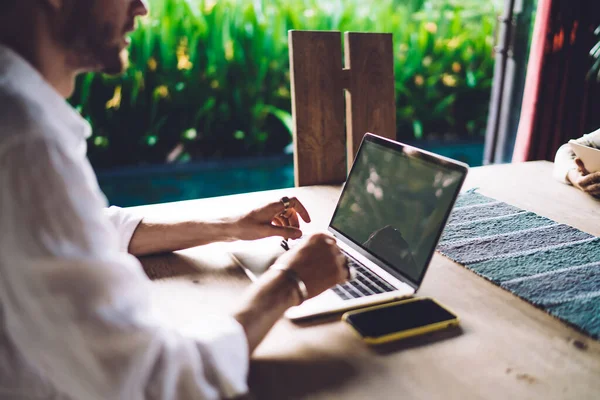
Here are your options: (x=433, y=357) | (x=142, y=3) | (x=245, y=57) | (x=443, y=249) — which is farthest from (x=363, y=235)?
(x=245, y=57)

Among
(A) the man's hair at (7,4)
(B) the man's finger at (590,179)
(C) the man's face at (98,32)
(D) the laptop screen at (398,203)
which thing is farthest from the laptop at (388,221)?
(B) the man's finger at (590,179)

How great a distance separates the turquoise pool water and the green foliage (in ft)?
0.27

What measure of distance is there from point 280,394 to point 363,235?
440 millimetres

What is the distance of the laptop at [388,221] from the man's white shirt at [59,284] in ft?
1.00

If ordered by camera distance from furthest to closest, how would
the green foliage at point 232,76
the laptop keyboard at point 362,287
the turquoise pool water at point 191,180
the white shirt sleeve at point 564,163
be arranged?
the turquoise pool water at point 191,180, the green foliage at point 232,76, the white shirt sleeve at point 564,163, the laptop keyboard at point 362,287

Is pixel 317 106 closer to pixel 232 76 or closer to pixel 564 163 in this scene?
pixel 564 163

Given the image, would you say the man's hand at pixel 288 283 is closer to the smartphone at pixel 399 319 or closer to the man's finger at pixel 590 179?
the smartphone at pixel 399 319

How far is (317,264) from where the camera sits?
83 centimetres

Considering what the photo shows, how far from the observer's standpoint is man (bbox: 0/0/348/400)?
52cm

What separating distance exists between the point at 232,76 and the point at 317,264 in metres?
3.09

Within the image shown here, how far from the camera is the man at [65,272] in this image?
517 mm

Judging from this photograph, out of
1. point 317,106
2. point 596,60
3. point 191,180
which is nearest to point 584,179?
point 317,106

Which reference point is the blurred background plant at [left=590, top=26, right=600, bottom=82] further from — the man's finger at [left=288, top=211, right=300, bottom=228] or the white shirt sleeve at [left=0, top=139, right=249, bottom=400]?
the white shirt sleeve at [left=0, top=139, right=249, bottom=400]

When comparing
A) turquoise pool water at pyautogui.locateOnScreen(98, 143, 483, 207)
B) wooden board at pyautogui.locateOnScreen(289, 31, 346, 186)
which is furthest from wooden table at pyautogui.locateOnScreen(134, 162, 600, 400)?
turquoise pool water at pyautogui.locateOnScreen(98, 143, 483, 207)
